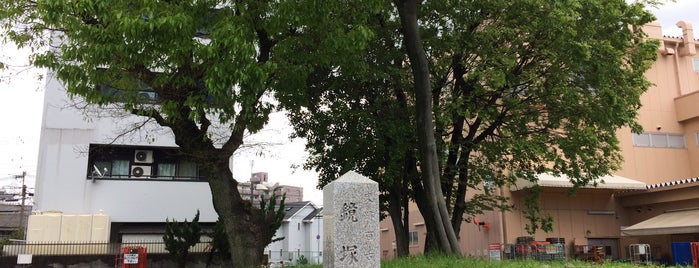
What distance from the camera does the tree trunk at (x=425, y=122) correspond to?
40.7ft

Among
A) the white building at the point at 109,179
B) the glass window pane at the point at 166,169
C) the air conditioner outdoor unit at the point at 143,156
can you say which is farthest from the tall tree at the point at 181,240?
the air conditioner outdoor unit at the point at 143,156

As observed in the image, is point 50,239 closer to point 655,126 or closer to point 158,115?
point 158,115

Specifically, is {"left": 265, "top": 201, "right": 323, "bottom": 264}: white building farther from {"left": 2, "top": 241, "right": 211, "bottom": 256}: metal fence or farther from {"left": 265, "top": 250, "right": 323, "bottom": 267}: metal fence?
{"left": 2, "top": 241, "right": 211, "bottom": 256}: metal fence

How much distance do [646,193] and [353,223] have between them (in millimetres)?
22879

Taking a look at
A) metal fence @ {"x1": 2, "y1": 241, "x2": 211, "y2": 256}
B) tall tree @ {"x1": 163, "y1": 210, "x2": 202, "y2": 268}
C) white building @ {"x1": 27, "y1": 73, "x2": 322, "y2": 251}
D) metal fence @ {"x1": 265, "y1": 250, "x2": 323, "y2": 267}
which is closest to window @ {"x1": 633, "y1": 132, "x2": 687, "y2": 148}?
metal fence @ {"x1": 265, "y1": 250, "x2": 323, "y2": 267}

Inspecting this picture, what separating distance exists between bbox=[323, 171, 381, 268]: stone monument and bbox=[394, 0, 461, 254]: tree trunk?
366cm

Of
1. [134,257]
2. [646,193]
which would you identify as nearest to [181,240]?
[134,257]

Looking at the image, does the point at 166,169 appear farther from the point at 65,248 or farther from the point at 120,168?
the point at 65,248

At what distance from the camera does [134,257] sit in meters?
18.8

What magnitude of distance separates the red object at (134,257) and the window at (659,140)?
76.0ft

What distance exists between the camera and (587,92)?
16.5 meters

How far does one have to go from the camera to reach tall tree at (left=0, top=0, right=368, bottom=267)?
32.7 feet

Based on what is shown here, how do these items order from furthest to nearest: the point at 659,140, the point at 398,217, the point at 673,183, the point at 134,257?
the point at 659,140, the point at 673,183, the point at 398,217, the point at 134,257

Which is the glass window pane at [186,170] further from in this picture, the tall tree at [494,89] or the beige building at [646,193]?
the beige building at [646,193]
